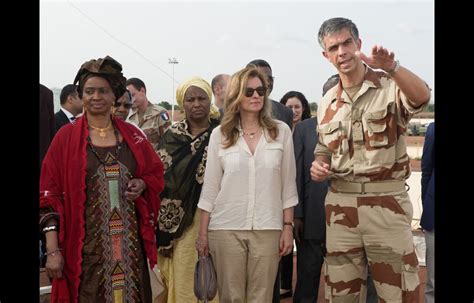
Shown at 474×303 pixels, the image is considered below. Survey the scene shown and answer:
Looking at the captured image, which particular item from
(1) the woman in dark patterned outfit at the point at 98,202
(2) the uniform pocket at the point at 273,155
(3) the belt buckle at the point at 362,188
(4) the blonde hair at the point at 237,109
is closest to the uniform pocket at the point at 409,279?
(3) the belt buckle at the point at 362,188

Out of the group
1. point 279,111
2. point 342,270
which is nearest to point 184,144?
point 279,111

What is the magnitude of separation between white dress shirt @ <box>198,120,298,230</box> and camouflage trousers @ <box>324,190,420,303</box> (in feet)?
1.63

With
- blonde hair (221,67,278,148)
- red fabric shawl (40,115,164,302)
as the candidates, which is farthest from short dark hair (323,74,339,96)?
red fabric shawl (40,115,164,302)

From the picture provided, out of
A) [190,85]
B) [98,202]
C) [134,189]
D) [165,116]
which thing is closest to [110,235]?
[98,202]

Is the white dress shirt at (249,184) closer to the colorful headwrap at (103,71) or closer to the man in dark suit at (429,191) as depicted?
the colorful headwrap at (103,71)

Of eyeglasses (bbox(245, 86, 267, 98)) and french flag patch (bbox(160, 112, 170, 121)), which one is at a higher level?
eyeglasses (bbox(245, 86, 267, 98))

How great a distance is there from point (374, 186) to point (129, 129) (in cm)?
164

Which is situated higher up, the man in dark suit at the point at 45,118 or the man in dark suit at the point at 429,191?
the man in dark suit at the point at 45,118

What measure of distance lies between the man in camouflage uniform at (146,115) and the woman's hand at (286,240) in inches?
89.7

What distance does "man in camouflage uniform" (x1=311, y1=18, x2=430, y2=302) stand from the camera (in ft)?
11.7

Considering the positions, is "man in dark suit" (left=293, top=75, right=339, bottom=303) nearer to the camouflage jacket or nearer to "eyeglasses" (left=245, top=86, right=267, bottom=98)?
"eyeglasses" (left=245, top=86, right=267, bottom=98)

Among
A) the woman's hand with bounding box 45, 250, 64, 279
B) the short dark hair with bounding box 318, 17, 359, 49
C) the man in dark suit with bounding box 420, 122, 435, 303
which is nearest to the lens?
the woman's hand with bounding box 45, 250, 64, 279

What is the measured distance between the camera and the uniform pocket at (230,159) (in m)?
4.09

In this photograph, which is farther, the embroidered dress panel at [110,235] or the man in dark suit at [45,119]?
the man in dark suit at [45,119]
